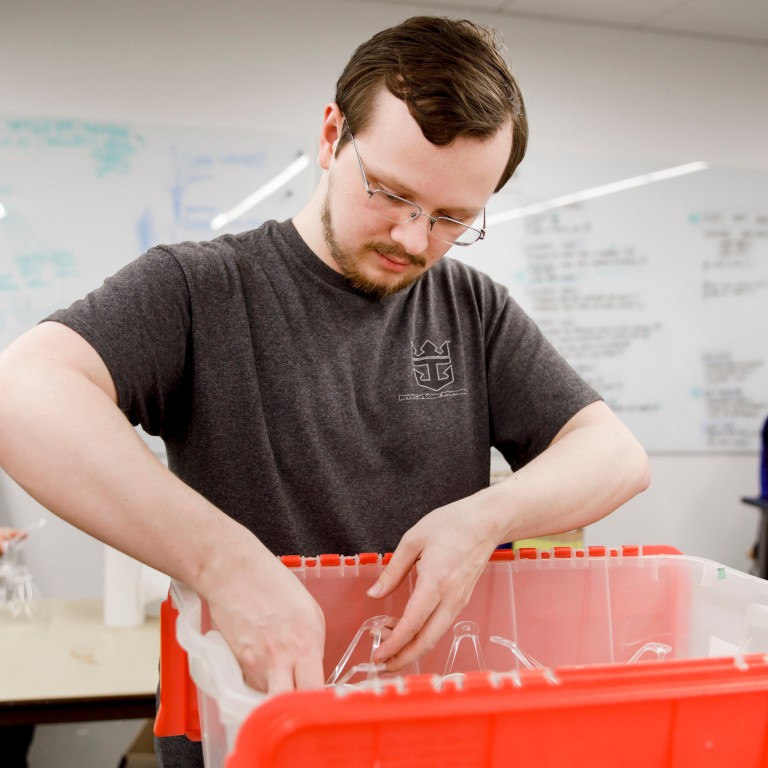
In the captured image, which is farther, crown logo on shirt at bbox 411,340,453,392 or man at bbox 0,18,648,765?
crown logo on shirt at bbox 411,340,453,392

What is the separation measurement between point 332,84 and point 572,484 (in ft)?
8.95

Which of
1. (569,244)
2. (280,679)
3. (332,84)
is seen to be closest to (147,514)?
(280,679)

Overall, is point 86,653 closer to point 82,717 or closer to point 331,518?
point 82,717

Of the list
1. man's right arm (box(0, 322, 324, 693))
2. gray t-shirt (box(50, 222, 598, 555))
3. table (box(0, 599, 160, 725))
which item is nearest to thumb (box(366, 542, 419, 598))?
man's right arm (box(0, 322, 324, 693))

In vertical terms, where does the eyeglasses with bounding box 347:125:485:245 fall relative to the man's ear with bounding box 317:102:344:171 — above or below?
below

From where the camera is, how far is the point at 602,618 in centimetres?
77

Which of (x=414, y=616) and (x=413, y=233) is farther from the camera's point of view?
(x=413, y=233)

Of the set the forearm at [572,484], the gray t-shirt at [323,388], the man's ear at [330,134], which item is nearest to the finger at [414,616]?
the forearm at [572,484]

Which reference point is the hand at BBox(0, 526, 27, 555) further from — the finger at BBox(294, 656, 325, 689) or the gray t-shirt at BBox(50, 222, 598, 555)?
the finger at BBox(294, 656, 325, 689)

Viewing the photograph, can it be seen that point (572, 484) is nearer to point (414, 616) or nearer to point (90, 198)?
point (414, 616)

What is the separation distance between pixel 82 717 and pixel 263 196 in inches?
83.1

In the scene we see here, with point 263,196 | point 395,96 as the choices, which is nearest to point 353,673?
point 395,96

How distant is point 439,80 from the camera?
81 cm

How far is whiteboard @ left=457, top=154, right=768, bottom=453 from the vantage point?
3.35 metres
